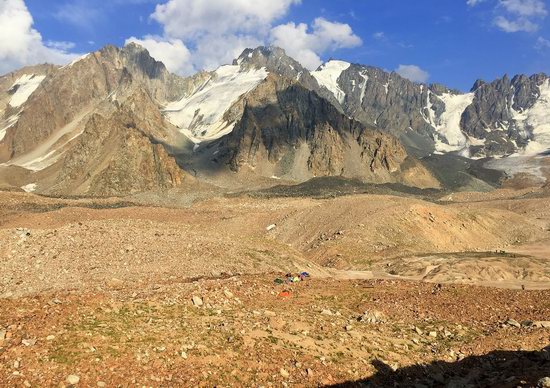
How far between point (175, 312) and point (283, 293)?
281 inches

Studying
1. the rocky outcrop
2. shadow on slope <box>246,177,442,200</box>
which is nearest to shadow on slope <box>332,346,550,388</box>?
shadow on slope <box>246,177,442,200</box>

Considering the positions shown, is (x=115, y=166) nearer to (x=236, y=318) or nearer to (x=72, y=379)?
(x=236, y=318)

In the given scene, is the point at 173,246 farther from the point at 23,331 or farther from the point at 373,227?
the point at 373,227

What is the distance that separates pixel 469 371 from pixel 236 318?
31.1 feet

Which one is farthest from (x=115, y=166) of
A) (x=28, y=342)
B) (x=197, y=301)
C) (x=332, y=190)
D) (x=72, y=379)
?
(x=72, y=379)

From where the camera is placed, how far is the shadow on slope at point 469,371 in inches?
687

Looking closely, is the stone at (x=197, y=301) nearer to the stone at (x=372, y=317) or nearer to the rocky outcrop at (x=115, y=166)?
the stone at (x=372, y=317)

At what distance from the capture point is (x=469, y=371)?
1936cm

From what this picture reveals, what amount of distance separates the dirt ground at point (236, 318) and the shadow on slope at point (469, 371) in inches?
2.7

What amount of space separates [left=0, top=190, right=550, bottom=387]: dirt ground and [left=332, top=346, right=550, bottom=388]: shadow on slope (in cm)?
7

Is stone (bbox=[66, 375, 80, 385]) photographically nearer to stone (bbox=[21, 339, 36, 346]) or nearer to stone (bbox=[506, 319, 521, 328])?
stone (bbox=[21, 339, 36, 346])

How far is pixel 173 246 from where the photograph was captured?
34.2 meters

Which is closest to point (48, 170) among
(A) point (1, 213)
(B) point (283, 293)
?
(A) point (1, 213)

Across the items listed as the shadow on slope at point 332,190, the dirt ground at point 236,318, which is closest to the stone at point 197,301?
the dirt ground at point 236,318
